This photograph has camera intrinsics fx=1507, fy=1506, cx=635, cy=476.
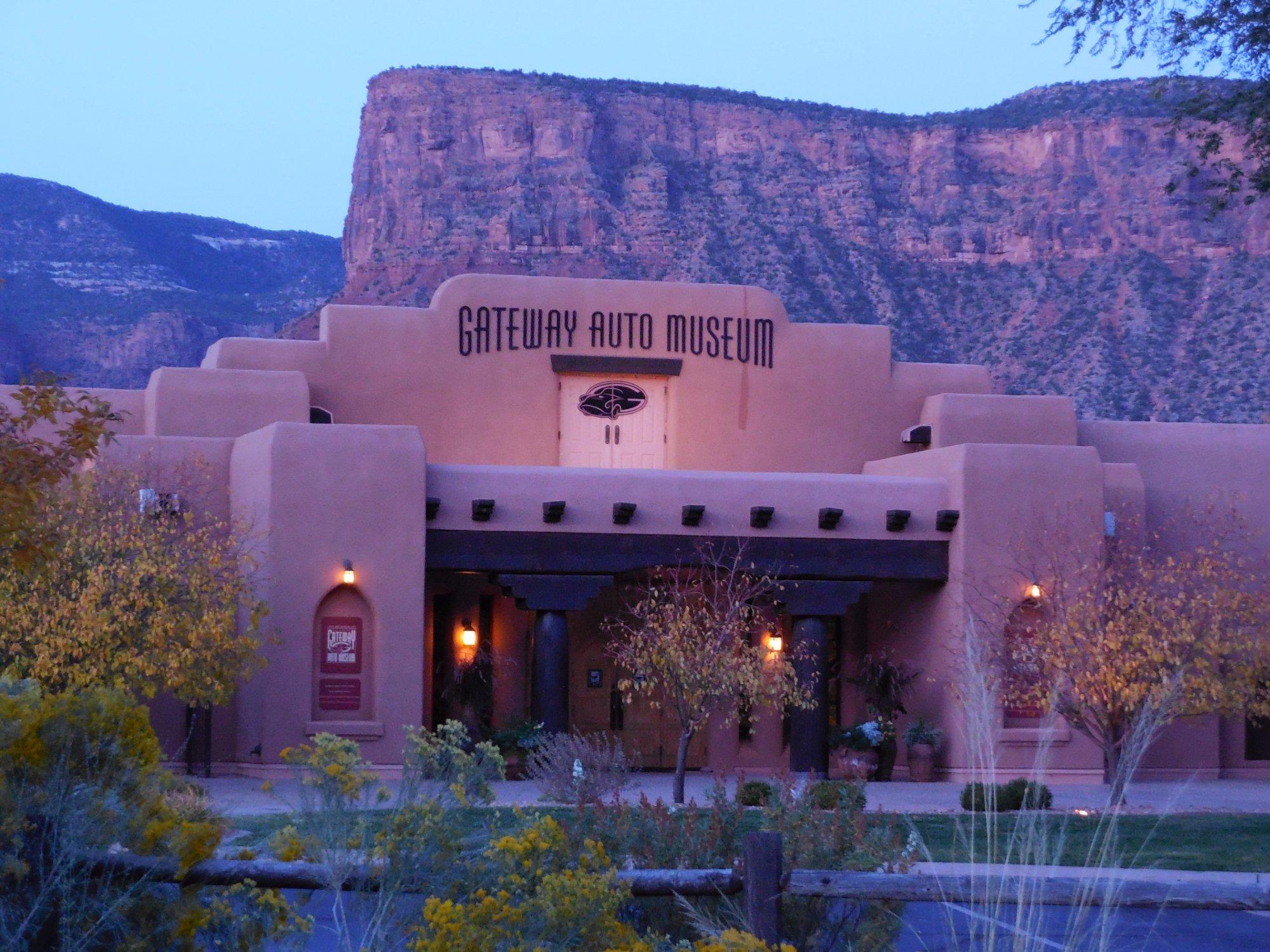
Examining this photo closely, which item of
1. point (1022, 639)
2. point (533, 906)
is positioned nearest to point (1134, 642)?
point (1022, 639)

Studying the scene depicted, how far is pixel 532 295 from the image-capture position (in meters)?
24.5

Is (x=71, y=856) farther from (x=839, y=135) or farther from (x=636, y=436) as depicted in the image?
(x=839, y=135)

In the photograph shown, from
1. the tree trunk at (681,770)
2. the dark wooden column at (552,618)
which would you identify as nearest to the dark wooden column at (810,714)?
the dark wooden column at (552,618)

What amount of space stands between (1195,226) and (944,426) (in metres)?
53.2

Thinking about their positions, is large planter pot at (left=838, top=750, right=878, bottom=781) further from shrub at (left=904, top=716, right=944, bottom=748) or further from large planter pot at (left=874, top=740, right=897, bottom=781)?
shrub at (left=904, top=716, right=944, bottom=748)

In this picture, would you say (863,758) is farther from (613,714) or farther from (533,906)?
(533,906)

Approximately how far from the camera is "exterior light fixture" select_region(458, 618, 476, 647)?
2270 cm

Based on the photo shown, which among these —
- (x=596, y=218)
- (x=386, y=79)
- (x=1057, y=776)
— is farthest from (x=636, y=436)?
(x=386, y=79)

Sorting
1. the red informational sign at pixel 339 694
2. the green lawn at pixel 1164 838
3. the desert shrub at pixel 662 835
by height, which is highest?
the red informational sign at pixel 339 694

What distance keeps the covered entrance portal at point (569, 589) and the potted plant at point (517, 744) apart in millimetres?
286

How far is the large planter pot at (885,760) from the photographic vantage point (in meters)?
22.0

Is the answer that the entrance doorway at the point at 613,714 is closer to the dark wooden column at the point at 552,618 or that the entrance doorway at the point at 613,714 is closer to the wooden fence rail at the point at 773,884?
the dark wooden column at the point at 552,618

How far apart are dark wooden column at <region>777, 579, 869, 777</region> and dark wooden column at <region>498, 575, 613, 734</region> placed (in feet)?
9.31

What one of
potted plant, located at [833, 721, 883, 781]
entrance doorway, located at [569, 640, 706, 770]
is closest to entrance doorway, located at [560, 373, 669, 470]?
entrance doorway, located at [569, 640, 706, 770]
